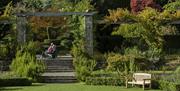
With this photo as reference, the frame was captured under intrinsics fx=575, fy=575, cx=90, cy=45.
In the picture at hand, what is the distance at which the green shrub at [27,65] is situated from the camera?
1204 inches

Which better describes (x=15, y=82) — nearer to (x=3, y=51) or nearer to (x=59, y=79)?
(x=59, y=79)

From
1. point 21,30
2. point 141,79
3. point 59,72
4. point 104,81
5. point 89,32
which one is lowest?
point 59,72

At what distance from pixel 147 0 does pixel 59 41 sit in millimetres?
9167

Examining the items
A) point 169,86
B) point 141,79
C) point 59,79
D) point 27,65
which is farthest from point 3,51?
point 169,86

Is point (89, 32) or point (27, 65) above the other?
point (89, 32)

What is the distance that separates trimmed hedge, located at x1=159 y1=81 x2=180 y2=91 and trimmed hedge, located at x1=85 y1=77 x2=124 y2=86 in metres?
2.77

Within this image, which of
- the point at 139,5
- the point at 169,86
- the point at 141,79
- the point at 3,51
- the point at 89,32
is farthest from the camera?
the point at 139,5

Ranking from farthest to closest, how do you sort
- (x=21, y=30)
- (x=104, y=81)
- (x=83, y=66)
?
(x=21, y=30) < (x=83, y=66) < (x=104, y=81)

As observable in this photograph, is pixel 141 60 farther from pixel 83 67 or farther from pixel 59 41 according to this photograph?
pixel 59 41

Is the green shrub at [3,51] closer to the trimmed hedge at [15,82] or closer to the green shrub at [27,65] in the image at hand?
the green shrub at [27,65]

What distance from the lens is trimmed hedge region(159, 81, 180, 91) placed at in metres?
24.0

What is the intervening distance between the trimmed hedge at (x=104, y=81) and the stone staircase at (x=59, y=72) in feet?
8.24

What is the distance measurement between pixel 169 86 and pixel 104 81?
4804 millimetres

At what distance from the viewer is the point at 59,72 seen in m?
35.2
